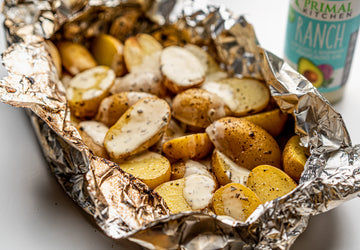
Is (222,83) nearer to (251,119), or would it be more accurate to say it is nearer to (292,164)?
(251,119)

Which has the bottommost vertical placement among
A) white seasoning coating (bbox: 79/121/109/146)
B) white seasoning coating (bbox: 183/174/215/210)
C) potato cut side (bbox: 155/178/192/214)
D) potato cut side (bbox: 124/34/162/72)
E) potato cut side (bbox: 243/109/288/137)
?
potato cut side (bbox: 155/178/192/214)

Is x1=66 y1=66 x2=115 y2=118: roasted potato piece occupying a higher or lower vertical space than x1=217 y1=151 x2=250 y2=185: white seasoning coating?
higher

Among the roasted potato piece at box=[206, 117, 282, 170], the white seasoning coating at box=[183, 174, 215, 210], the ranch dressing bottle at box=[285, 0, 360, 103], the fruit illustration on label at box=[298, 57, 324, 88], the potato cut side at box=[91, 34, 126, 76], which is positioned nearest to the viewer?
the white seasoning coating at box=[183, 174, 215, 210]

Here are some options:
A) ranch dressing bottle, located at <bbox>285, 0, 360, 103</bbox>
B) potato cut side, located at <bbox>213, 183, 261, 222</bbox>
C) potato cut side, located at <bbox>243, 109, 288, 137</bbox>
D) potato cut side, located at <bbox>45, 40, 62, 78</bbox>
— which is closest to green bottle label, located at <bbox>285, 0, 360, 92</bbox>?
ranch dressing bottle, located at <bbox>285, 0, 360, 103</bbox>

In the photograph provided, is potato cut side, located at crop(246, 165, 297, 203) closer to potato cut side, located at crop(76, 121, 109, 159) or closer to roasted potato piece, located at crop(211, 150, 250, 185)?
roasted potato piece, located at crop(211, 150, 250, 185)

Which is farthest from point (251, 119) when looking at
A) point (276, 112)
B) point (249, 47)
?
point (249, 47)

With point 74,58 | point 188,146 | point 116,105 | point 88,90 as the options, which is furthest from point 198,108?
point 74,58

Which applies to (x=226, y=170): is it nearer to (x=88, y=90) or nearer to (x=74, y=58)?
(x=88, y=90)
